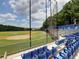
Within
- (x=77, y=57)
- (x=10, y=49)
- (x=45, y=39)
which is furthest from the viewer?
(x=45, y=39)

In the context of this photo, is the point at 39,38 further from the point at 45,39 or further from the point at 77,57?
the point at 77,57

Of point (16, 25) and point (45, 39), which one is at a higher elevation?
point (16, 25)

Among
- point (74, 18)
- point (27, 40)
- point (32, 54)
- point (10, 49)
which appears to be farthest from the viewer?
point (74, 18)

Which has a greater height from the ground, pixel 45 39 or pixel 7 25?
pixel 7 25

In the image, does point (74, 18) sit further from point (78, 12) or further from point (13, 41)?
point (13, 41)

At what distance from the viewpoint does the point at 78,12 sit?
64312 mm

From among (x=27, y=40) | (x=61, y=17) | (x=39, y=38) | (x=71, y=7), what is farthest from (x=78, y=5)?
(x=27, y=40)

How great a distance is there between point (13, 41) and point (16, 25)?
341 cm

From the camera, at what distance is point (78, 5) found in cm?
6719

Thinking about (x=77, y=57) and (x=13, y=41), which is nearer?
(x=77, y=57)

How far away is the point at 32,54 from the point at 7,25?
7656mm

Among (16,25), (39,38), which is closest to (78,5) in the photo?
(39,38)

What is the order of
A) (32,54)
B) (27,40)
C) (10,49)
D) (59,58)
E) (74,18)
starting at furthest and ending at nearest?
1. (74,18)
2. (27,40)
3. (10,49)
4. (32,54)
5. (59,58)

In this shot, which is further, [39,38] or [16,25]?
[39,38]
